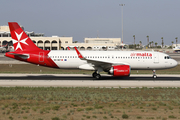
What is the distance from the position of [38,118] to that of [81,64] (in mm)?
18266

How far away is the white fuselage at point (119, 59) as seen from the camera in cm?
3089

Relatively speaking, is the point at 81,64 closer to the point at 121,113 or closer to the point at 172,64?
the point at 172,64

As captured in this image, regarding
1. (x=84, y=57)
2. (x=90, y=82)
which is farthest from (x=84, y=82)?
(x=84, y=57)

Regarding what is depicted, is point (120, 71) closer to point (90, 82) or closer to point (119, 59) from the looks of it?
point (119, 59)

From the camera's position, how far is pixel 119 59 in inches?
1227

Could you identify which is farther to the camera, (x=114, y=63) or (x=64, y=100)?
(x=114, y=63)

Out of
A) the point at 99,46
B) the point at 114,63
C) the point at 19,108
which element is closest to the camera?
the point at 19,108

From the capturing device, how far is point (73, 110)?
1470 centimetres

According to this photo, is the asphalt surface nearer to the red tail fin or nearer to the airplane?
the airplane

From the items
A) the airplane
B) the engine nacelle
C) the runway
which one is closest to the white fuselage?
the airplane

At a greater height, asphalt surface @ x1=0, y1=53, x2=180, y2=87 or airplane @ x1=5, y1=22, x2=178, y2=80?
airplane @ x1=5, y1=22, x2=178, y2=80

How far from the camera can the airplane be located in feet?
100

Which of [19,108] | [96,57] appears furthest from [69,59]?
[19,108]

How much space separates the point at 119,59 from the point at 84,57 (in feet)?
16.0
